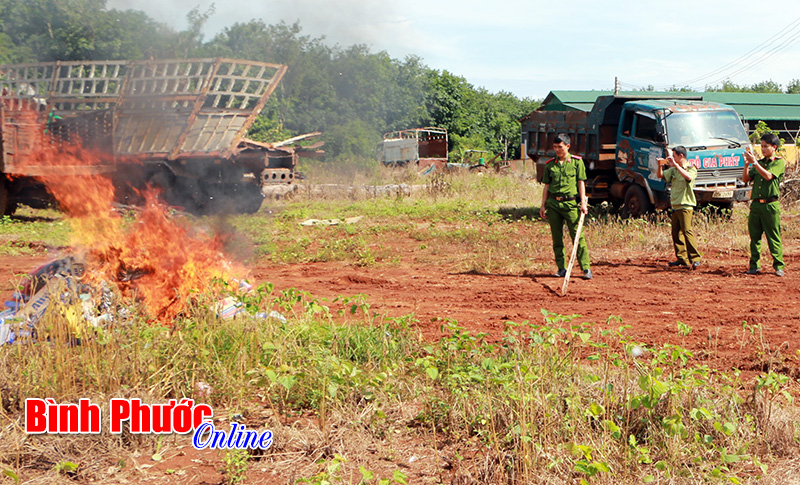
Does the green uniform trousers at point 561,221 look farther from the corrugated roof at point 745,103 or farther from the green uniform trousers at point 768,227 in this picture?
the corrugated roof at point 745,103

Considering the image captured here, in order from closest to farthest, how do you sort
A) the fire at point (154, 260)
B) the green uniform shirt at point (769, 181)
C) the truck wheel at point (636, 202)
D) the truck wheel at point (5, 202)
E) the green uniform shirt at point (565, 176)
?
the fire at point (154, 260)
the green uniform shirt at point (769, 181)
the green uniform shirt at point (565, 176)
the truck wheel at point (636, 202)
the truck wheel at point (5, 202)

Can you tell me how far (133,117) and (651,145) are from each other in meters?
9.66

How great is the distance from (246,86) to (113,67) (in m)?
2.44

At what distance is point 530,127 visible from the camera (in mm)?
17047

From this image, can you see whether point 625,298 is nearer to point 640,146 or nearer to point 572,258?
point 572,258

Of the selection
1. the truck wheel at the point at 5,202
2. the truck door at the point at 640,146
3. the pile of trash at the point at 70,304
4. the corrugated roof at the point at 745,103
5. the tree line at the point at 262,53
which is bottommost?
the pile of trash at the point at 70,304

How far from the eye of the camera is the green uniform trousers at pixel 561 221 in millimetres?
9070

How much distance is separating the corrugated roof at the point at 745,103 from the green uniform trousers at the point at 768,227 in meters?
26.9

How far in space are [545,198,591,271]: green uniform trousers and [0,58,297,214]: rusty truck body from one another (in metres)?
6.31

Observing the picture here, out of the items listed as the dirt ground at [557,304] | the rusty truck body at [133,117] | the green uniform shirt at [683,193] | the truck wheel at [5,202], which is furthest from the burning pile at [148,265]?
the truck wheel at [5,202]

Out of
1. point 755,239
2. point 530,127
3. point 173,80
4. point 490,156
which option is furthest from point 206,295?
point 490,156

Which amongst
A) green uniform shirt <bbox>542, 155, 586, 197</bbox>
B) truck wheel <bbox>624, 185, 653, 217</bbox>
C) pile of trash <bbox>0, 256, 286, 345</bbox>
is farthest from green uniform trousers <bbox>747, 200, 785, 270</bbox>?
pile of trash <bbox>0, 256, 286, 345</bbox>

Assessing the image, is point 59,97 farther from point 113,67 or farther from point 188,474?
point 188,474

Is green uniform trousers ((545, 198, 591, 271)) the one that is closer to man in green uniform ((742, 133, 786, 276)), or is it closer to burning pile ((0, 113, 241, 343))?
man in green uniform ((742, 133, 786, 276))
